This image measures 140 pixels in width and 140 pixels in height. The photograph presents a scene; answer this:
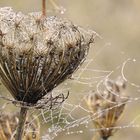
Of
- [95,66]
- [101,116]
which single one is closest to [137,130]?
[95,66]

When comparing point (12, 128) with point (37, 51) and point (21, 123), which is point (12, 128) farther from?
point (37, 51)

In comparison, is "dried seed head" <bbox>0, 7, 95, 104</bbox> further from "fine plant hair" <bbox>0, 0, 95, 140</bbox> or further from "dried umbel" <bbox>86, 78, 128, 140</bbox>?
"dried umbel" <bbox>86, 78, 128, 140</bbox>

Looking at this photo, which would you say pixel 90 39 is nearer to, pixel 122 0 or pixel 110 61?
pixel 110 61

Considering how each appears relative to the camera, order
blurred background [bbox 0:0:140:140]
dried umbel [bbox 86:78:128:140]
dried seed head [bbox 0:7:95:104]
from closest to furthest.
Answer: dried seed head [bbox 0:7:95:104], dried umbel [bbox 86:78:128:140], blurred background [bbox 0:0:140:140]

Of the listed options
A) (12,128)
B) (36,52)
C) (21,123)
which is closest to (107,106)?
(12,128)

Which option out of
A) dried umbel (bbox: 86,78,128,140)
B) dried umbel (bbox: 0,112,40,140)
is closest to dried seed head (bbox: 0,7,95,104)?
dried umbel (bbox: 0,112,40,140)

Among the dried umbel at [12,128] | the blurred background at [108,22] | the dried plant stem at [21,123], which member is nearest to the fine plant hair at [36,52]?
the dried plant stem at [21,123]

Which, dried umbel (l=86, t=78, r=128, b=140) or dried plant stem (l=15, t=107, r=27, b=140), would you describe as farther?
dried umbel (l=86, t=78, r=128, b=140)

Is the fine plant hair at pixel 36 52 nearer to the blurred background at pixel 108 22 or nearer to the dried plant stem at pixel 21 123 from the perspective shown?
the dried plant stem at pixel 21 123
